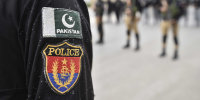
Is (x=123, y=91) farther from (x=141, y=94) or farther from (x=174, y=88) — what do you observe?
(x=174, y=88)

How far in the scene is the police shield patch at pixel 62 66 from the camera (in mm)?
783

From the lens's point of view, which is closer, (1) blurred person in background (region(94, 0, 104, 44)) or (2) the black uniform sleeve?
(2) the black uniform sleeve

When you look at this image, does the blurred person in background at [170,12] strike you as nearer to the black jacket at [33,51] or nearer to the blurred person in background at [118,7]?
the blurred person in background at [118,7]

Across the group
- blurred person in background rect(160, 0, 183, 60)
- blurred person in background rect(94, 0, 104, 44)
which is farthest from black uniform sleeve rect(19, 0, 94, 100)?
blurred person in background rect(94, 0, 104, 44)

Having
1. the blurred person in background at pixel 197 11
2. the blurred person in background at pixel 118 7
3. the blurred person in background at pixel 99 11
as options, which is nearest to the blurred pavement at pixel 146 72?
the blurred person in background at pixel 99 11

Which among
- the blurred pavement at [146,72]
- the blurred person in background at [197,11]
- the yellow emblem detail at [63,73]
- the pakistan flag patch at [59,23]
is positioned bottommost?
the blurred pavement at [146,72]

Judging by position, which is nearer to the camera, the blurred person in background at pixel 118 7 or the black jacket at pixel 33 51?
the black jacket at pixel 33 51

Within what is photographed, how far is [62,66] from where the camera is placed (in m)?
0.80

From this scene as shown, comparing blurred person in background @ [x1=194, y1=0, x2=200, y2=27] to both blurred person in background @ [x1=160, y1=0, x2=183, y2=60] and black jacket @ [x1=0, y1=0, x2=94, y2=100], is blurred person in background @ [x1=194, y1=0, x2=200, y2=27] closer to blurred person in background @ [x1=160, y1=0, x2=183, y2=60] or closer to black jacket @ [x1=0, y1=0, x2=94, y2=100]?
blurred person in background @ [x1=160, y1=0, x2=183, y2=60]

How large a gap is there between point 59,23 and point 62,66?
139 mm

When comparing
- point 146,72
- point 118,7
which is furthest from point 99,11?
point 118,7

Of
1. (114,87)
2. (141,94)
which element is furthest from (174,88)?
(114,87)

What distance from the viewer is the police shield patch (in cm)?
78

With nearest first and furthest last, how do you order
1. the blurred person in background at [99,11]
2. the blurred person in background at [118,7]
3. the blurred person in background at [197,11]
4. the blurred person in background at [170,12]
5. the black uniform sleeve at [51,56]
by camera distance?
the black uniform sleeve at [51,56] < the blurred person in background at [170,12] < the blurred person in background at [99,11] < the blurred person in background at [197,11] < the blurred person in background at [118,7]
